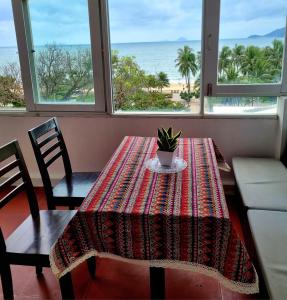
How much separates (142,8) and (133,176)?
5.32 feet

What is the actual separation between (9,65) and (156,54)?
4.53 feet

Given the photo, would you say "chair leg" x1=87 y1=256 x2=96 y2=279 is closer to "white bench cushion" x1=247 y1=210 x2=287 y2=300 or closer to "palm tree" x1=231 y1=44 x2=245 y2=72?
"white bench cushion" x1=247 y1=210 x2=287 y2=300

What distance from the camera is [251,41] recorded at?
241 cm

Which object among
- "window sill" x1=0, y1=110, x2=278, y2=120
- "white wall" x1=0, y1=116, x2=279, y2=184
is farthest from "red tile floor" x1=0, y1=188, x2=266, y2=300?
"window sill" x1=0, y1=110, x2=278, y2=120

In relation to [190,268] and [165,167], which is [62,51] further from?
[190,268]

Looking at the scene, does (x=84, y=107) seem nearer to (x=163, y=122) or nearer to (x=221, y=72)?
(x=163, y=122)

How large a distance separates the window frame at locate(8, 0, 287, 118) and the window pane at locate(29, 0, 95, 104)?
0.05m

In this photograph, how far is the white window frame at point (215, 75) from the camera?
7.80 feet

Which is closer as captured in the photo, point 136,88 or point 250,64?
point 250,64

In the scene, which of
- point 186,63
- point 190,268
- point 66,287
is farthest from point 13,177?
point 186,63

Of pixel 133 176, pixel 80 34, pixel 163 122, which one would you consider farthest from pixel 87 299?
pixel 80 34

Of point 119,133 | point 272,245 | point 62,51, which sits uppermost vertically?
point 62,51

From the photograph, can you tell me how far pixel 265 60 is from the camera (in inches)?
96.2

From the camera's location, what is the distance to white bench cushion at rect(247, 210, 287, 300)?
1217 mm
